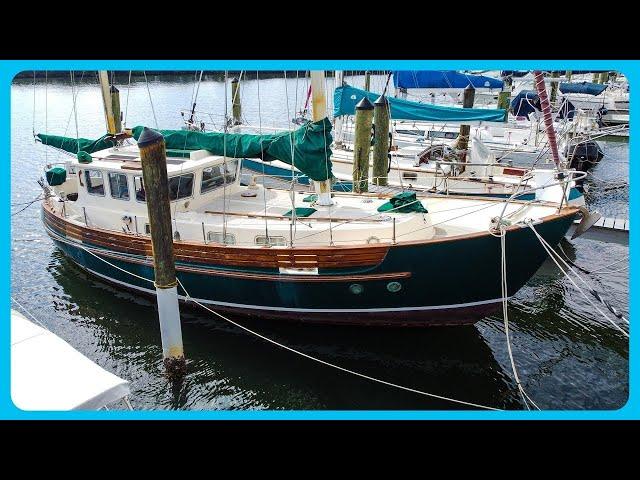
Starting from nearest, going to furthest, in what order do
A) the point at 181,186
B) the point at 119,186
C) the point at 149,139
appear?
the point at 149,139
the point at 181,186
the point at 119,186

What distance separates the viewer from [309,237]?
36.1 feet

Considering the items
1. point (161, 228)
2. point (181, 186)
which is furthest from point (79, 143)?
point (161, 228)

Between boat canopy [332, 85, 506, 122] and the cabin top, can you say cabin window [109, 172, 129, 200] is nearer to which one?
the cabin top

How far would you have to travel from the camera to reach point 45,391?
20.5ft

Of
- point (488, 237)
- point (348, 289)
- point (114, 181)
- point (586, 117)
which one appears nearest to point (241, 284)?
point (348, 289)

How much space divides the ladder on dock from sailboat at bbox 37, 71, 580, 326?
4681 mm

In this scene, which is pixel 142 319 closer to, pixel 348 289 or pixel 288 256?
pixel 288 256

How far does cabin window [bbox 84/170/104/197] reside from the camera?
12680mm

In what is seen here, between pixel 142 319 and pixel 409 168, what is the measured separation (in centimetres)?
1083

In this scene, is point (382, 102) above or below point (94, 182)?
above

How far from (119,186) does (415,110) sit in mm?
10222

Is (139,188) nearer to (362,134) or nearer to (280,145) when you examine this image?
(280,145)

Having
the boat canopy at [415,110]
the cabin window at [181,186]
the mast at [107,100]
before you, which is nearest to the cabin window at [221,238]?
the cabin window at [181,186]

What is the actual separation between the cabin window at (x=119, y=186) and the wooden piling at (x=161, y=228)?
392 centimetres
